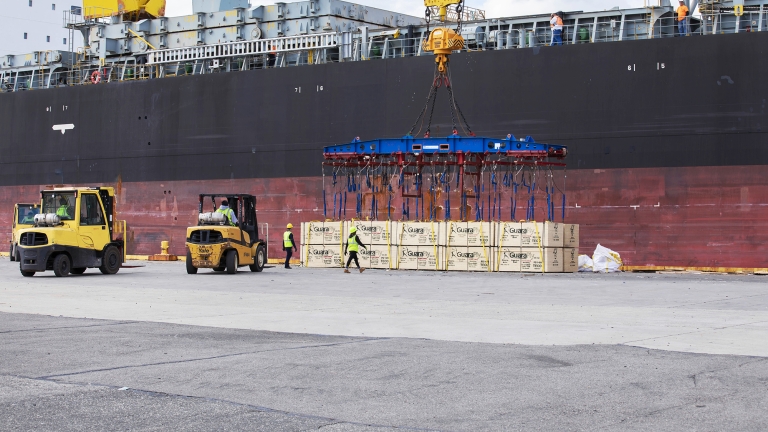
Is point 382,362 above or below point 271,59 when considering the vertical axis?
below

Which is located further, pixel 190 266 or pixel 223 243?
pixel 190 266

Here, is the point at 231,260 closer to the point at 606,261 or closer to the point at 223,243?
the point at 223,243

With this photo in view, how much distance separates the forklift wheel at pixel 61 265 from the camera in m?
22.7

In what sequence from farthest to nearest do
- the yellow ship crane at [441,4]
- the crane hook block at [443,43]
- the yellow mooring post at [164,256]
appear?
the yellow mooring post at [164,256]
the yellow ship crane at [441,4]
the crane hook block at [443,43]

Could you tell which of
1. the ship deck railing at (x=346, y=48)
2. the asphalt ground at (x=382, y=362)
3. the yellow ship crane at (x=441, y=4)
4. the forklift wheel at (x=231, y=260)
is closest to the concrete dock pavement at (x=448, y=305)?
the asphalt ground at (x=382, y=362)

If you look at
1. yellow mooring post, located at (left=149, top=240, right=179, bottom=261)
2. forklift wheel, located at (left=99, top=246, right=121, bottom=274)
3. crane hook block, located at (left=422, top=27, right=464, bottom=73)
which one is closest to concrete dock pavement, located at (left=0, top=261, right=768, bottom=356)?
forklift wheel, located at (left=99, top=246, right=121, bottom=274)

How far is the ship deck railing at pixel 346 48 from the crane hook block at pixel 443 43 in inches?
89.2

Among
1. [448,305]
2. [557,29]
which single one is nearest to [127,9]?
[557,29]

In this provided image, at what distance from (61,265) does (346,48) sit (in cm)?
1417

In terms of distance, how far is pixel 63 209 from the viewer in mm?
23406

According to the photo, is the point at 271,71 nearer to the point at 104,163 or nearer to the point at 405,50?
the point at 405,50

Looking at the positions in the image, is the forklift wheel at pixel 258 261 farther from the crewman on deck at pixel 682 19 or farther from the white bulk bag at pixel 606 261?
the crewman on deck at pixel 682 19

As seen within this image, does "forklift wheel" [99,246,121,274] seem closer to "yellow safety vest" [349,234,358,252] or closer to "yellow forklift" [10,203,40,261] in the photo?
"yellow safety vest" [349,234,358,252]

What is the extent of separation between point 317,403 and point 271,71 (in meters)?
27.5
